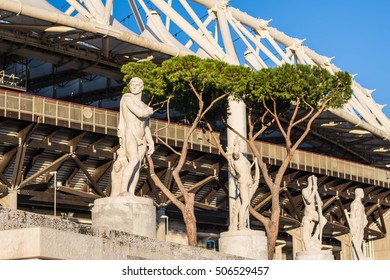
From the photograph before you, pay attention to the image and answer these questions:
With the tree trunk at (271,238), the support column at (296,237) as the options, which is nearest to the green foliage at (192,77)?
the tree trunk at (271,238)

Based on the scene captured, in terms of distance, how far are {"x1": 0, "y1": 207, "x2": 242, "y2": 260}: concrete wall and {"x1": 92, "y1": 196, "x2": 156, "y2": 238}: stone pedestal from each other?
5553 millimetres

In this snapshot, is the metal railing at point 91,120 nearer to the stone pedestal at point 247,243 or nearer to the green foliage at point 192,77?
the green foliage at point 192,77

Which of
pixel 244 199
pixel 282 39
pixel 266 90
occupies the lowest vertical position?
pixel 244 199

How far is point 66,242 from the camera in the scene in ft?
54.3

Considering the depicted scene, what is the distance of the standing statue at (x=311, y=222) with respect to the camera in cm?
4153

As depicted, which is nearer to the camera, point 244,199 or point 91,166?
point 244,199

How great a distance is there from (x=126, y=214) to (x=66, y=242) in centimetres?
1156

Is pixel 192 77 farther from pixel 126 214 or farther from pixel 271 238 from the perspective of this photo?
pixel 126 214

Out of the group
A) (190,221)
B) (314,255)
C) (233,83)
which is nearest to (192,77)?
(233,83)

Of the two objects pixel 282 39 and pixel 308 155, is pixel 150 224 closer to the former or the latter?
pixel 308 155

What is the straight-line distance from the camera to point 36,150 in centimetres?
5356

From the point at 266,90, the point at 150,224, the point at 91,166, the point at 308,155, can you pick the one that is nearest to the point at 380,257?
the point at 308,155


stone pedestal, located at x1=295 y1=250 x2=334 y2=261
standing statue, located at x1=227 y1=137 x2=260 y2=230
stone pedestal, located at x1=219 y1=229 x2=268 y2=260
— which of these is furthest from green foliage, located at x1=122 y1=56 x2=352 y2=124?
stone pedestal, located at x1=219 y1=229 x2=268 y2=260

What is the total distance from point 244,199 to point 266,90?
10.9 m
